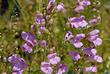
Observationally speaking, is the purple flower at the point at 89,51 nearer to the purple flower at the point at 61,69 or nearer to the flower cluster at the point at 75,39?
the flower cluster at the point at 75,39

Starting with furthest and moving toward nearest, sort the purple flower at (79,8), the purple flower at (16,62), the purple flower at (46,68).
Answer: the purple flower at (79,8) → the purple flower at (16,62) → the purple flower at (46,68)

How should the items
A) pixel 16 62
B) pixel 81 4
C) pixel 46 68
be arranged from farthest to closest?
1. pixel 81 4
2. pixel 16 62
3. pixel 46 68

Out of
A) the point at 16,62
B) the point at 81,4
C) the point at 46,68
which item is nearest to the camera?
the point at 46,68

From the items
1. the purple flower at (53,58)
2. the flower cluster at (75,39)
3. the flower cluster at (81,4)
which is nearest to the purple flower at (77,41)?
the flower cluster at (75,39)

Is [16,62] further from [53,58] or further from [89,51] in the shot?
[89,51]

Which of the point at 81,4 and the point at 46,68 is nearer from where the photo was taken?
the point at 46,68

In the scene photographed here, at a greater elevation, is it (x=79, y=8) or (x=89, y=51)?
(x=79, y=8)

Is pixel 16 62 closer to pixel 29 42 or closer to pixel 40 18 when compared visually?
pixel 29 42

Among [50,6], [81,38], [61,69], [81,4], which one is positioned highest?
[50,6]

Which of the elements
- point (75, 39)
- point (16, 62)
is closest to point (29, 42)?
point (16, 62)

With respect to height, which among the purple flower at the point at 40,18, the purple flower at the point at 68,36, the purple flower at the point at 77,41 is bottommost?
the purple flower at the point at 77,41

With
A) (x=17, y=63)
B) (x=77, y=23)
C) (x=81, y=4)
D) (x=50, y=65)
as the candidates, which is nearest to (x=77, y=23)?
(x=77, y=23)

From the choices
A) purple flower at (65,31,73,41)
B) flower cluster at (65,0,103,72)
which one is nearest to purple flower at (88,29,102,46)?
flower cluster at (65,0,103,72)
